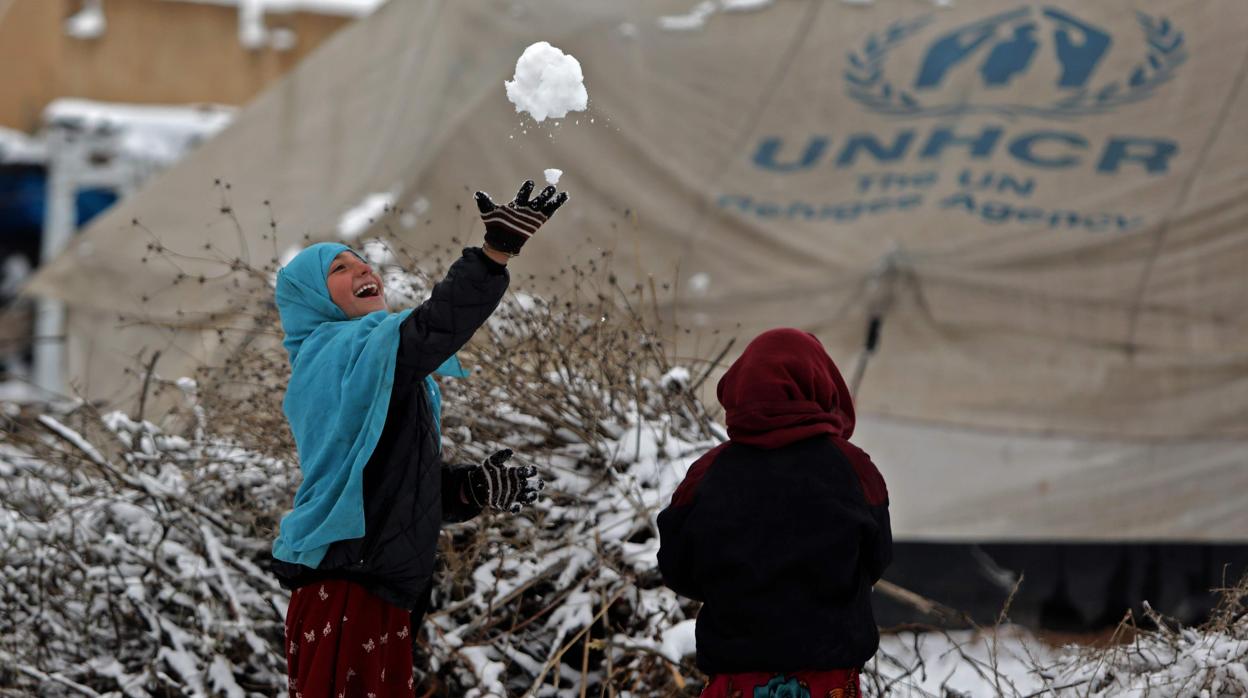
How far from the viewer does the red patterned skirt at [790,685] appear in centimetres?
283

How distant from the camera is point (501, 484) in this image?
3098 mm

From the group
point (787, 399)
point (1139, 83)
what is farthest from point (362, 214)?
point (787, 399)

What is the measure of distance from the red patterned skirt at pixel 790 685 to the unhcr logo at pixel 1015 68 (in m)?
5.19

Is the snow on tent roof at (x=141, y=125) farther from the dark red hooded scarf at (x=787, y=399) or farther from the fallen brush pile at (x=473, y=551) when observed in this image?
the dark red hooded scarf at (x=787, y=399)

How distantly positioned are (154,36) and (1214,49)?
12.8m

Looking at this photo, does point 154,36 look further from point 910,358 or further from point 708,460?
point 708,460

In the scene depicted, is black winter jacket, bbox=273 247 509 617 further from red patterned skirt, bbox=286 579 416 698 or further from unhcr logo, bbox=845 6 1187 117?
unhcr logo, bbox=845 6 1187 117

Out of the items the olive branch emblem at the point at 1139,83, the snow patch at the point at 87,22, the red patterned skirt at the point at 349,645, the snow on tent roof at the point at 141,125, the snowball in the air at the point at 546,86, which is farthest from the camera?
the snow patch at the point at 87,22

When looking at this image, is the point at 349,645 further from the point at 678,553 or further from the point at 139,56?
the point at 139,56

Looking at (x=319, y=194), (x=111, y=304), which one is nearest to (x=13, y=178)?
(x=111, y=304)

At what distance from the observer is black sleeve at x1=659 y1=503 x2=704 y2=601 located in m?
2.92

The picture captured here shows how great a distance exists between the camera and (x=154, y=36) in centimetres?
1706

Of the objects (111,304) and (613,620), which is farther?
(111,304)

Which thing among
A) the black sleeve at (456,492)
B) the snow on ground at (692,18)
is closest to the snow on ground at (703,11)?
the snow on ground at (692,18)
